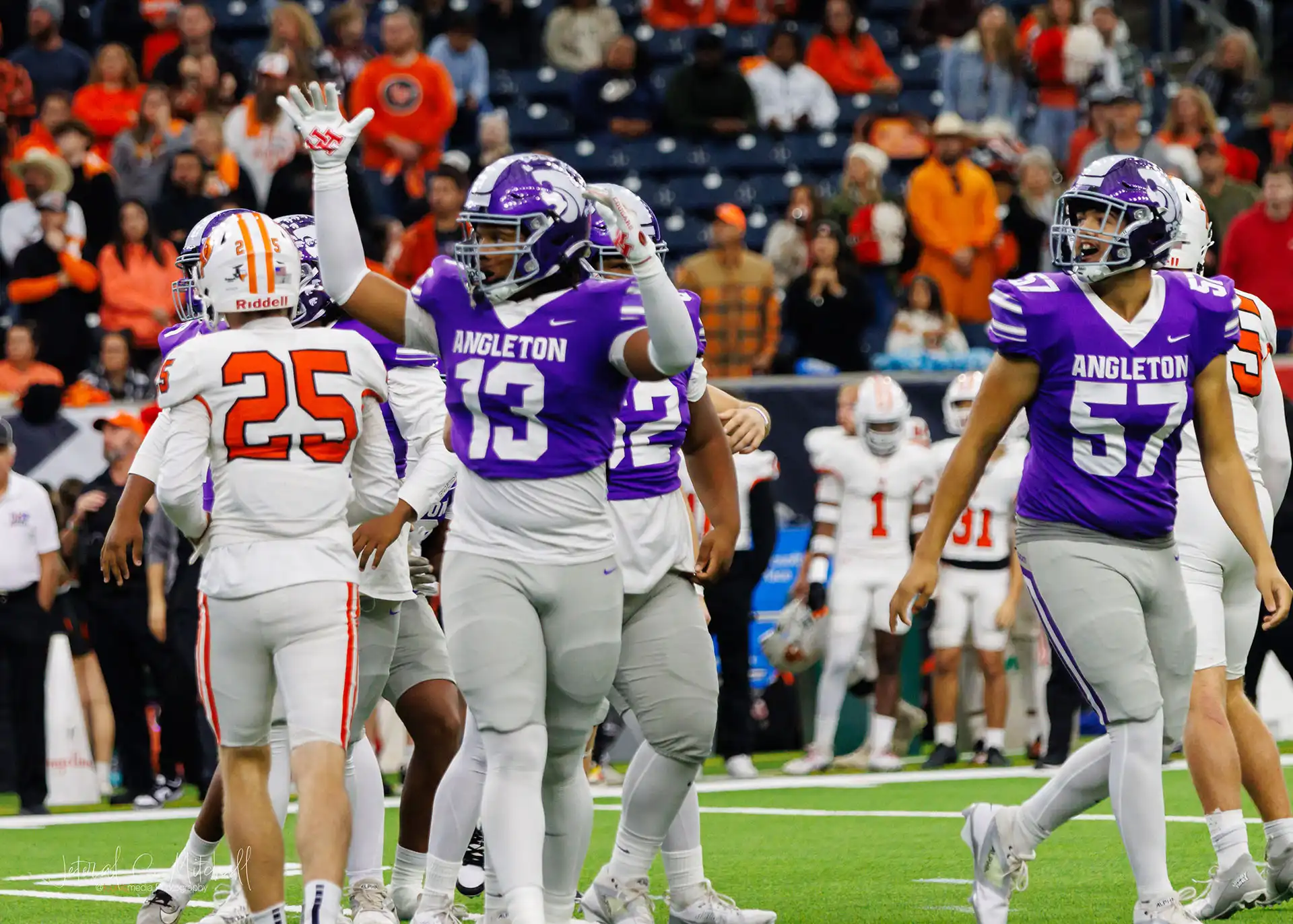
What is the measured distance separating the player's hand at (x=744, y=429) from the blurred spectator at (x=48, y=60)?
35.8 feet

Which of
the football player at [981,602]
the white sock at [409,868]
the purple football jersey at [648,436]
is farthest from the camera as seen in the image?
the football player at [981,602]

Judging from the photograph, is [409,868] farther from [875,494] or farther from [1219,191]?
[1219,191]

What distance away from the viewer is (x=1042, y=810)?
5855 mm

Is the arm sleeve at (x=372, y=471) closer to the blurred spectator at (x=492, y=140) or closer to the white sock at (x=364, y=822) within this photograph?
the white sock at (x=364, y=822)

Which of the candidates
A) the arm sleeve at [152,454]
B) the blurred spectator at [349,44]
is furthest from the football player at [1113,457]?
the blurred spectator at [349,44]

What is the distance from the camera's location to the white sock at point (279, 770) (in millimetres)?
5641

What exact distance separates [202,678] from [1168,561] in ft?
8.30

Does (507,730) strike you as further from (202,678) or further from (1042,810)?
(1042,810)

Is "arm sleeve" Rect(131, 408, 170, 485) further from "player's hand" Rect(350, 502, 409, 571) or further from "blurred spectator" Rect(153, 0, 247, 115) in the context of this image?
"blurred spectator" Rect(153, 0, 247, 115)

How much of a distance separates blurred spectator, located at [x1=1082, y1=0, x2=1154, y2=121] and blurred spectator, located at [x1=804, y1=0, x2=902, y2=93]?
1.74 meters

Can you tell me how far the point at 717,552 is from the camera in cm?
576

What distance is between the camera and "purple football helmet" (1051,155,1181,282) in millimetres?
5590

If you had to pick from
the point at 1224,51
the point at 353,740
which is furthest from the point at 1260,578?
the point at 1224,51

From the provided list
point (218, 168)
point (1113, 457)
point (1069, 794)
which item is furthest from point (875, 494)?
point (1113, 457)
